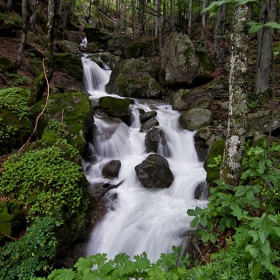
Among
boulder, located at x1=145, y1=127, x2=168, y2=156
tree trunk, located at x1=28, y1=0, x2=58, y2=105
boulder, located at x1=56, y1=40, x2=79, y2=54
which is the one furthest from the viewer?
boulder, located at x1=56, y1=40, x2=79, y2=54

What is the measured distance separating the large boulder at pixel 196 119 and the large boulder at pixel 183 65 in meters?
3.52

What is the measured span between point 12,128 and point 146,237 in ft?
13.6

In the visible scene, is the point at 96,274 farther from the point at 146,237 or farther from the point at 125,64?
the point at 125,64

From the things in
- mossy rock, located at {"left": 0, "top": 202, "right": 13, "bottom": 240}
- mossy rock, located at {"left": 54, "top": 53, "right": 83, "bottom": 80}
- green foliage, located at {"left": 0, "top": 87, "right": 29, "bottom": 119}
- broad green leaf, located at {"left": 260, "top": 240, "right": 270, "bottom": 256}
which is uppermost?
mossy rock, located at {"left": 54, "top": 53, "right": 83, "bottom": 80}

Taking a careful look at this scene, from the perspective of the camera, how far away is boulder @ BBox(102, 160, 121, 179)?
7.07 m

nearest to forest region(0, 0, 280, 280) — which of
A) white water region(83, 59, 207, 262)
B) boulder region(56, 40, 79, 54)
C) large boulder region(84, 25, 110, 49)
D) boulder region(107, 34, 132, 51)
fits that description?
white water region(83, 59, 207, 262)

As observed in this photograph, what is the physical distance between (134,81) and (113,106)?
12.3 ft

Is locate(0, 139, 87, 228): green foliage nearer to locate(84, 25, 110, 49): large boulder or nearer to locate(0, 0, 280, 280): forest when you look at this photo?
locate(0, 0, 280, 280): forest

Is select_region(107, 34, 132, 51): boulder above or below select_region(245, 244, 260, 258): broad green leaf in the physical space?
above

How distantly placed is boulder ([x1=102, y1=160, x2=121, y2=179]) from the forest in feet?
0.11

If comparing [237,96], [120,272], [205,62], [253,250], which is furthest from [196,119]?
[120,272]

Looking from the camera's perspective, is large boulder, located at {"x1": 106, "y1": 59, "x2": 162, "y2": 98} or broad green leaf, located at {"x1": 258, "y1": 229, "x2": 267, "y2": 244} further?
large boulder, located at {"x1": 106, "y1": 59, "x2": 162, "y2": 98}

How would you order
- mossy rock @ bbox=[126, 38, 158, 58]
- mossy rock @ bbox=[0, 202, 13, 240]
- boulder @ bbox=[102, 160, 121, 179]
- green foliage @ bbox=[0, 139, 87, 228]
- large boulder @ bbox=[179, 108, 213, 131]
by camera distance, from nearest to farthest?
mossy rock @ bbox=[0, 202, 13, 240]
green foliage @ bbox=[0, 139, 87, 228]
boulder @ bbox=[102, 160, 121, 179]
large boulder @ bbox=[179, 108, 213, 131]
mossy rock @ bbox=[126, 38, 158, 58]

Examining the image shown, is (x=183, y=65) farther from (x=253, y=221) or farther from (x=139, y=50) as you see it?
(x=253, y=221)
